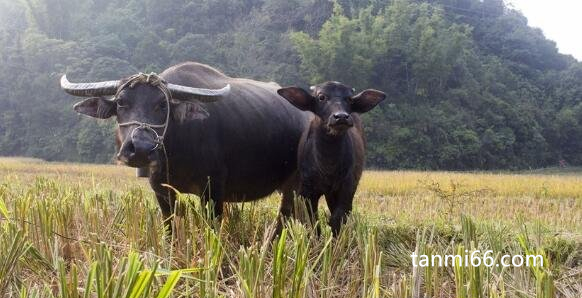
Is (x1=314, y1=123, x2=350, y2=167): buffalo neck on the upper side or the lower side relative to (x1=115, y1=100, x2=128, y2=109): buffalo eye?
lower

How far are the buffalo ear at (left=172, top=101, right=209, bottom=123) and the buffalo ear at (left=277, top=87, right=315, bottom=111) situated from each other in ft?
2.05

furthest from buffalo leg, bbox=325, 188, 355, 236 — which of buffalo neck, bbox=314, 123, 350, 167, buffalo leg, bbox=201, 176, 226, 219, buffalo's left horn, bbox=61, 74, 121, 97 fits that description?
buffalo's left horn, bbox=61, 74, 121, 97

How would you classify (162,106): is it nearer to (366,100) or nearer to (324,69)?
(366,100)

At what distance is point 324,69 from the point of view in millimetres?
28797

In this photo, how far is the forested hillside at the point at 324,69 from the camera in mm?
27938

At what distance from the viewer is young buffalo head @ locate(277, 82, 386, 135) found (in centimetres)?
364

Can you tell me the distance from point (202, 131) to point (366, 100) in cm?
116

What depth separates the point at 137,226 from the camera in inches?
116

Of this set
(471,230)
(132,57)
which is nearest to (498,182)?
(471,230)

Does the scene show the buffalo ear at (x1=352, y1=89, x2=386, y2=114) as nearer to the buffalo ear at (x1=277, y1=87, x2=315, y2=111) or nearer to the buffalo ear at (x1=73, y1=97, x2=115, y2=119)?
the buffalo ear at (x1=277, y1=87, x2=315, y2=111)

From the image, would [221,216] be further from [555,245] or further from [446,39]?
[446,39]

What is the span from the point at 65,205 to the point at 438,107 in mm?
27555

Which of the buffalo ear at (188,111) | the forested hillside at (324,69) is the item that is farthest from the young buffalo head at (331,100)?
the forested hillside at (324,69)

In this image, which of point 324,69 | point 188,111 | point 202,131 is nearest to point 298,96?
point 202,131
